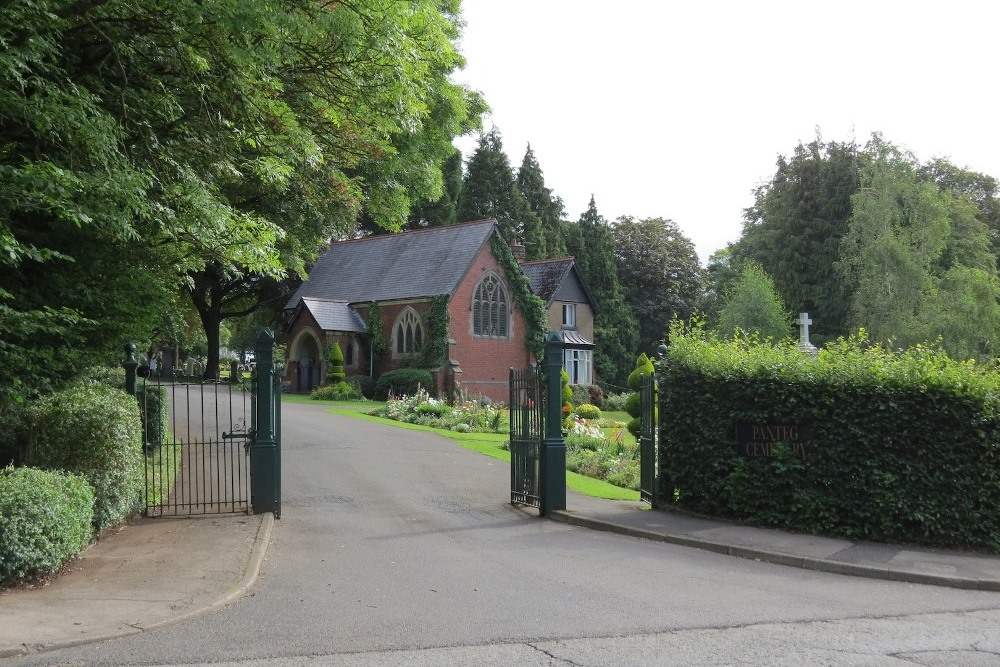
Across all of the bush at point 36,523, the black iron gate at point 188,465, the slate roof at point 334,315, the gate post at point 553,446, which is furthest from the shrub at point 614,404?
the bush at point 36,523

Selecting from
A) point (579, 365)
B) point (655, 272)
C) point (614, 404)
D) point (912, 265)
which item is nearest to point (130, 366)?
point (614, 404)

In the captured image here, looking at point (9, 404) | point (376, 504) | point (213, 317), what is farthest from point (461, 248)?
point (9, 404)

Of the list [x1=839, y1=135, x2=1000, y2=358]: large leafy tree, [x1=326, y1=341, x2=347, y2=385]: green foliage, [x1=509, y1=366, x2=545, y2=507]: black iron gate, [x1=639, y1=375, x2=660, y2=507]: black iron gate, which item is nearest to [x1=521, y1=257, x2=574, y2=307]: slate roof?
[x1=326, y1=341, x2=347, y2=385]: green foliage

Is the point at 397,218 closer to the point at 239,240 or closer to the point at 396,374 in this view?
the point at 239,240

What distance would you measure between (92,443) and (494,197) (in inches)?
2166

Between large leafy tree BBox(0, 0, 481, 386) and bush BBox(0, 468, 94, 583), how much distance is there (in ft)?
6.17

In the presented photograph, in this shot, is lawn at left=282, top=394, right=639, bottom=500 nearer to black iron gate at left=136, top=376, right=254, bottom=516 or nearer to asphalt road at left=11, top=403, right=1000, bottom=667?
asphalt road at left=11, top=403, right=1000, bottom=667

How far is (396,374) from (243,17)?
102ft

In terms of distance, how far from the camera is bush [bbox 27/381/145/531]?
997cm

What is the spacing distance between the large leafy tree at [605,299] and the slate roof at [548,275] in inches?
331

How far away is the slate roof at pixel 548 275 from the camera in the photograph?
166 ft

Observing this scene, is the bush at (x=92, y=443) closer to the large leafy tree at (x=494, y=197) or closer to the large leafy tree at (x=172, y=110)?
the large leafy tree at (x=172, y=110)

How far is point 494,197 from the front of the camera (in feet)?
209

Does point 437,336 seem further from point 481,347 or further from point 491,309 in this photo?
point 491,309
